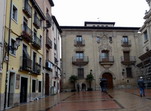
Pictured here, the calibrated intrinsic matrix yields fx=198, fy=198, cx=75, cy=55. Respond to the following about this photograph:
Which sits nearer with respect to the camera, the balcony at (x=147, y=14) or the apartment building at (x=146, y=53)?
the apartment building at (x=146, y=53)

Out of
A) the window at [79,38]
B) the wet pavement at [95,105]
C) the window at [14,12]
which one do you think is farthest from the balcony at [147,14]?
the window at [14,12]

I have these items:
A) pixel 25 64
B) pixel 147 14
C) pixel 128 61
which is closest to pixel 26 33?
pixel 25 64

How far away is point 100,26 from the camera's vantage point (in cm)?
3797

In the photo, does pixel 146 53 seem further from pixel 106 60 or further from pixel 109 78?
pixel 109 78

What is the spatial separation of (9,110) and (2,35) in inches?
174

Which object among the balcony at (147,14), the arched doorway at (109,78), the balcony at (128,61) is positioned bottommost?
the arched doorway at (109,78)

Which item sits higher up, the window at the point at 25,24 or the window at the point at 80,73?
the window at the point at 25,24

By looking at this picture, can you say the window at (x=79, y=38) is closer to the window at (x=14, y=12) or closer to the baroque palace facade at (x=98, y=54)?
the baroque palace facade at (x=98, y=54)

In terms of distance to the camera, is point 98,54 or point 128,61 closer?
point 128,61

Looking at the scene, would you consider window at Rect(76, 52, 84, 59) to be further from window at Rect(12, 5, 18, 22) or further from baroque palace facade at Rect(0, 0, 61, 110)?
window at Rect(12, 5, 18, 22)

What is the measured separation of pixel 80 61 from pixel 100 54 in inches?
158

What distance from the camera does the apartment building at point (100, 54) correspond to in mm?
35031

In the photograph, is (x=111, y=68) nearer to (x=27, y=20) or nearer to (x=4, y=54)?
(x=27, y=20)

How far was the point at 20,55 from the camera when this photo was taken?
14867mm
